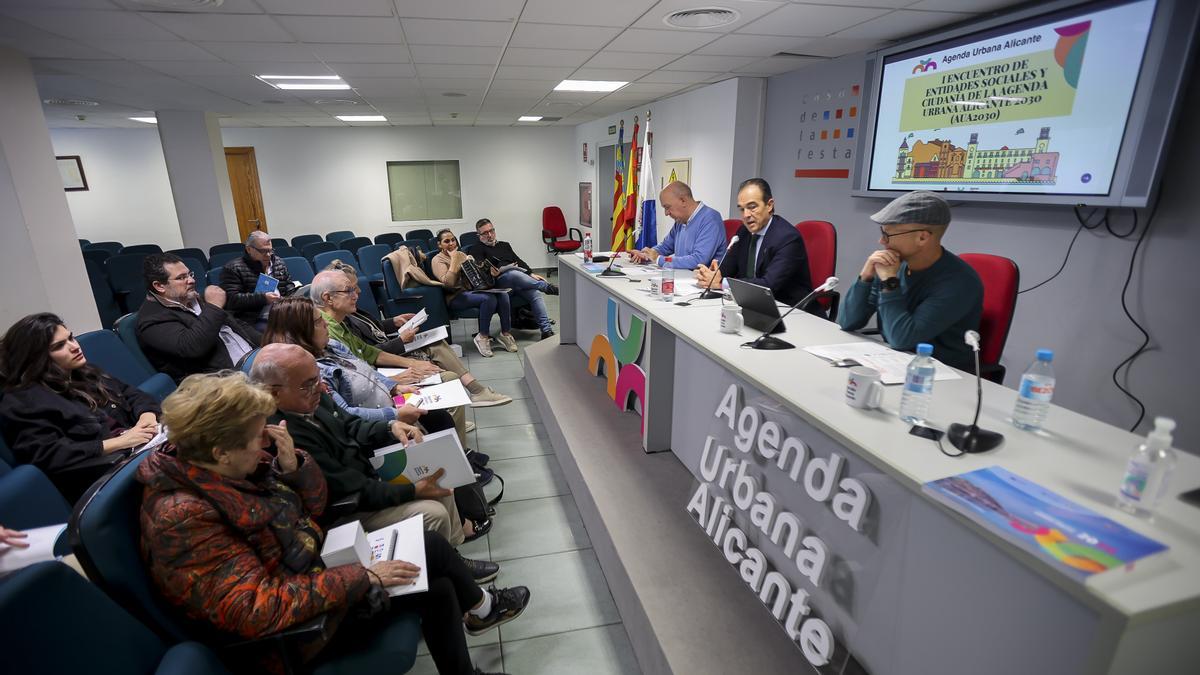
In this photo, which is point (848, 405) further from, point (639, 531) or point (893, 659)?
point (639, 531)

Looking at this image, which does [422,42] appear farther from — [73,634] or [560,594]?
[73,634]

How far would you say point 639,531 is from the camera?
2.10 m

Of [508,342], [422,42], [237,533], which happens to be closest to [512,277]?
[508,342]

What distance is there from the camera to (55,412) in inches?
74.9

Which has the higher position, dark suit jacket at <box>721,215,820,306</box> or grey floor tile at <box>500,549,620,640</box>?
dark suit jacket at <box>721,215,820,306</box>

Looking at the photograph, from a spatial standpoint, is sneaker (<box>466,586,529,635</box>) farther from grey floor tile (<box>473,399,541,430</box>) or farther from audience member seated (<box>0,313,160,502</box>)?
grey floor tile (<box>473,399,541,430</box>)

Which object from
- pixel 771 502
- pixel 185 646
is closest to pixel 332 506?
pixel 185 646

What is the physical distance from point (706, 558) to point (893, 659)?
0.72 m

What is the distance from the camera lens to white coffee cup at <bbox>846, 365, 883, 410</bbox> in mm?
1424

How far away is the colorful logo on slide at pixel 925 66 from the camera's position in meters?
3.25

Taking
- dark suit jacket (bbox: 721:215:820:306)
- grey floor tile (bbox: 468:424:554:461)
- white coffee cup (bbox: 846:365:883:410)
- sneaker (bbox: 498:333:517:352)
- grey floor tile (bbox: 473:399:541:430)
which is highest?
dark suit jacket (bbox: 721:215:820:306)

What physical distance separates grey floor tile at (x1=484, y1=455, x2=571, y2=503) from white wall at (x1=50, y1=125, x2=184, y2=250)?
9.71m

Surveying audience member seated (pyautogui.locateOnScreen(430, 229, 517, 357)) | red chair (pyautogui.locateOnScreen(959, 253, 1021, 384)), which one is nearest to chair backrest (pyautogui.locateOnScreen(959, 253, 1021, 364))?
red chair (pyautogui.locateOnScreen(959, 253, 1021, 384))

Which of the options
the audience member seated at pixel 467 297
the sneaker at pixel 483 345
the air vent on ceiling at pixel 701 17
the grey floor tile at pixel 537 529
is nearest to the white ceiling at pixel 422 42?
the air vent on ceiling at pixel 701 17
